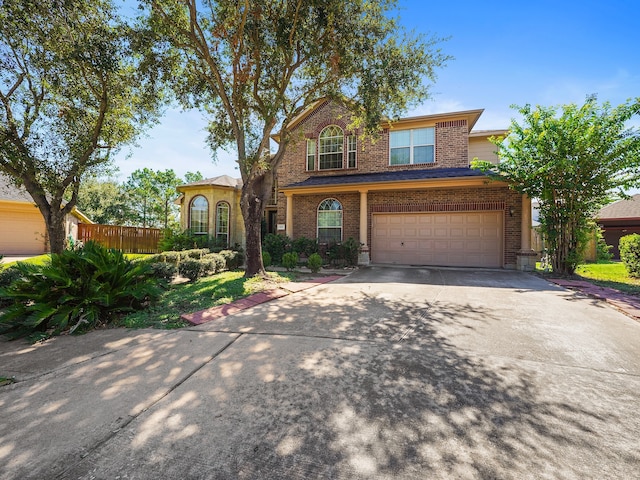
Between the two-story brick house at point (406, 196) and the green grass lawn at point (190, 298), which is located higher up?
the two-story brick house at point (406, 196)

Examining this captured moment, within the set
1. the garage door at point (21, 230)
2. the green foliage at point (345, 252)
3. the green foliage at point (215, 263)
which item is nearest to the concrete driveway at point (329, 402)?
the green foliage at point (215, 263)

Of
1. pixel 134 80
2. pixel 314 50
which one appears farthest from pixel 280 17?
pixel 134 80

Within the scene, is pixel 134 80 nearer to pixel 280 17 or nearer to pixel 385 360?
pixel 280 17

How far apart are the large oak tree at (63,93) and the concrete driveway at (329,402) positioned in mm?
6233

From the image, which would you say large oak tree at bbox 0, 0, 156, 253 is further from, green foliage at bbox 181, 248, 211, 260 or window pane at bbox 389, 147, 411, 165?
window pane at bbox 389, 147, 411, 165

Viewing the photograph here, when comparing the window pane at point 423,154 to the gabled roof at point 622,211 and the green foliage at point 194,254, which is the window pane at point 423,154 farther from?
the gabled roof at point 622,211

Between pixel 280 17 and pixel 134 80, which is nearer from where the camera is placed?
pixel 280 17

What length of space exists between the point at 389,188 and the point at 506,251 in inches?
200

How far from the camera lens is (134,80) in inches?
318

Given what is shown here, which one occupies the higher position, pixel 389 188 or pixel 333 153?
pixel 333 153

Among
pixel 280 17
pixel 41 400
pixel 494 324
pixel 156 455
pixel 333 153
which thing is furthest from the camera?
pixel 333 153

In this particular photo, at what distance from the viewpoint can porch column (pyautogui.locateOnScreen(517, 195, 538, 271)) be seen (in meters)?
10.3

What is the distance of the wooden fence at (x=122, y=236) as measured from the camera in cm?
1734

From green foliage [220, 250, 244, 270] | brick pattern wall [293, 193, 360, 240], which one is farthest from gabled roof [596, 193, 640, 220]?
green foliage [220, 250, 244, 270]
